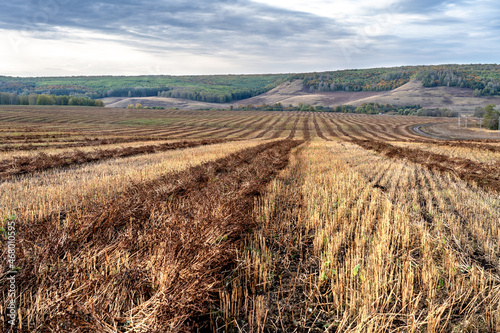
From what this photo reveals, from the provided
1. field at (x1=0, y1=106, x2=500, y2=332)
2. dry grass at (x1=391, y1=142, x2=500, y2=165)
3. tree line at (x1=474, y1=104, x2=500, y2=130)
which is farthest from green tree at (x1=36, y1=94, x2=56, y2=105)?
tree line at (x1=474, y1=104, x2=500, y2=130)

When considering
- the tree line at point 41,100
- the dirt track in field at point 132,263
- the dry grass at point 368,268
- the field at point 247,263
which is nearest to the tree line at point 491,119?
the field at point 247,263

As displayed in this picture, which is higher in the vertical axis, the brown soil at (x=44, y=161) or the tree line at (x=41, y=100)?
the tree line at (x=41, y=100)

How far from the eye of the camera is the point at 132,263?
4.12m

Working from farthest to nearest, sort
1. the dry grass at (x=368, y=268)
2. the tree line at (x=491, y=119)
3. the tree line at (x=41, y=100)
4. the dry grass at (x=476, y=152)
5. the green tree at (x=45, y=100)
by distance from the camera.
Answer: the green tree at (x=45, y=100), the tree line at (x=41, y=100), the tree line at (x=491, y=119), the dry grass at (x=476, y=152), the dry grass at (x=368, y=268)

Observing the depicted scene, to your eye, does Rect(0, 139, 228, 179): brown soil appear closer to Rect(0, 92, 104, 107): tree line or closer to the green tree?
Rect(0, 92, 104, 107): tree line

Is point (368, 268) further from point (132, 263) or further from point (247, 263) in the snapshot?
point (132, 263)

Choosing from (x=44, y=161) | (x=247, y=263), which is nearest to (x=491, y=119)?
(x=44, y=161)

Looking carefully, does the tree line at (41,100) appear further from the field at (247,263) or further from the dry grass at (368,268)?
the dry grass at (368,268)

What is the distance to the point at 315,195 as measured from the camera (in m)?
9.54

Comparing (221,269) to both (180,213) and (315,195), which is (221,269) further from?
(315,195)

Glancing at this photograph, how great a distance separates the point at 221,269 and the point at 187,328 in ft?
5.16

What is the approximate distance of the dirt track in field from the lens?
123 inches

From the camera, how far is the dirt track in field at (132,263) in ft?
10.2

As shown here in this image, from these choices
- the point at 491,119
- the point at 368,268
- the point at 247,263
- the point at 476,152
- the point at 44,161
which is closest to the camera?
the point at 368,268
